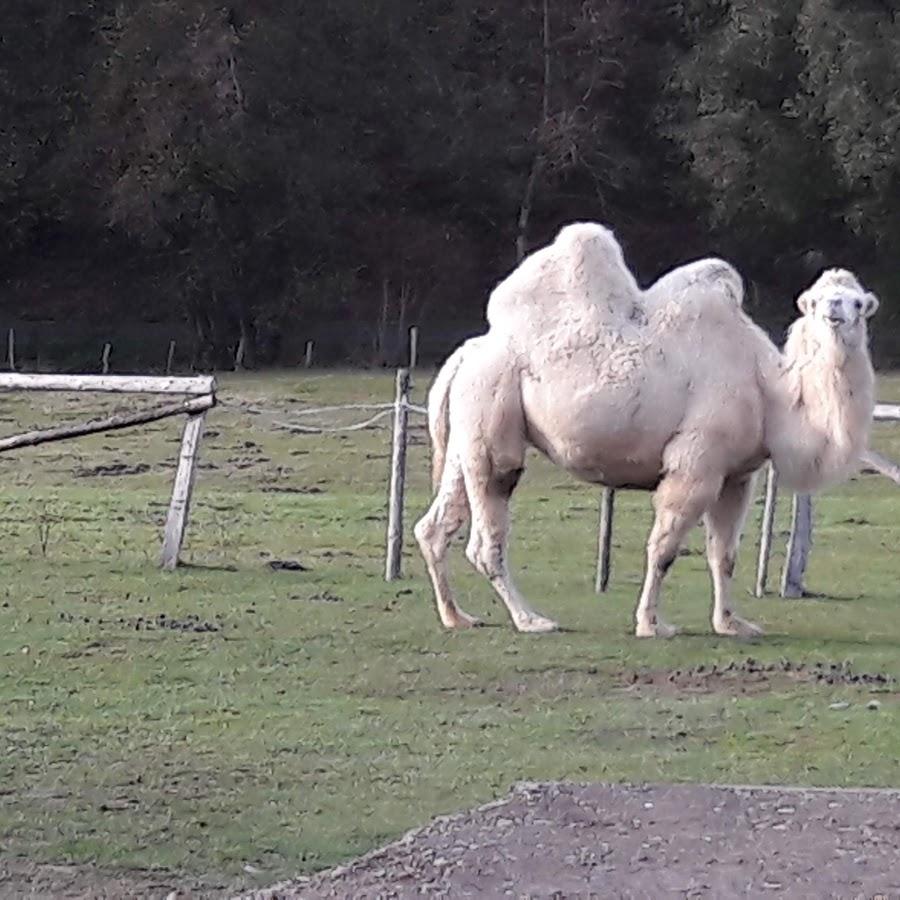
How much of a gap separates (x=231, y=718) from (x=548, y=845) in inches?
140

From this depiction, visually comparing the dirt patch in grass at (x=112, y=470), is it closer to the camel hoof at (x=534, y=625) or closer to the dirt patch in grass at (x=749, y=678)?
the camel hoof at (x=534, y=625)

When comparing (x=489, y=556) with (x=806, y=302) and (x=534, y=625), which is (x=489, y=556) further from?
(x=806, y=302)

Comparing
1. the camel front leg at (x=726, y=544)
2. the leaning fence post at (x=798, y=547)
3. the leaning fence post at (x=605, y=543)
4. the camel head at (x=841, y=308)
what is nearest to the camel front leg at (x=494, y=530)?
the camel front leg at (x=726, y=544)

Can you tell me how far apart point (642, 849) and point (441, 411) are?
7.21 meters

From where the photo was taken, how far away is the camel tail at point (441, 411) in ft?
47.7

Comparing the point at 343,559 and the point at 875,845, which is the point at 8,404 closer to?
the point at 343,559

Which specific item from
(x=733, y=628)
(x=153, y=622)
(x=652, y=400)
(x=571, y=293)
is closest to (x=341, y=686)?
(x=153, y=622)

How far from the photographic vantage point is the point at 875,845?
7719mm

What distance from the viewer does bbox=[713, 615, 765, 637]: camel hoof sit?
13836mm

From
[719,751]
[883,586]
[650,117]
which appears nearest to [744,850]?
[719,751]

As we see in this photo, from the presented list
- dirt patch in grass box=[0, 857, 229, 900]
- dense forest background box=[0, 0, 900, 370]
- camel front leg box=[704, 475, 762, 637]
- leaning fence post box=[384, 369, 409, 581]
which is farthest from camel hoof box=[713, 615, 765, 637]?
dense forest background box=[0, 0, 900, 370]

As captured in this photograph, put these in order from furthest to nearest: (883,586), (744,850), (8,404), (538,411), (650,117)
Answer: (650,117) → (8,404) → (883,586) → (538,411) → (744,850)

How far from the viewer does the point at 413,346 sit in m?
42.7

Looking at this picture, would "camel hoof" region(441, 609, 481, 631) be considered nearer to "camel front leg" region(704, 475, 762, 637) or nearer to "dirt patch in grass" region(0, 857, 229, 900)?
"camel front leg" region(704, 475, 762, 637)
